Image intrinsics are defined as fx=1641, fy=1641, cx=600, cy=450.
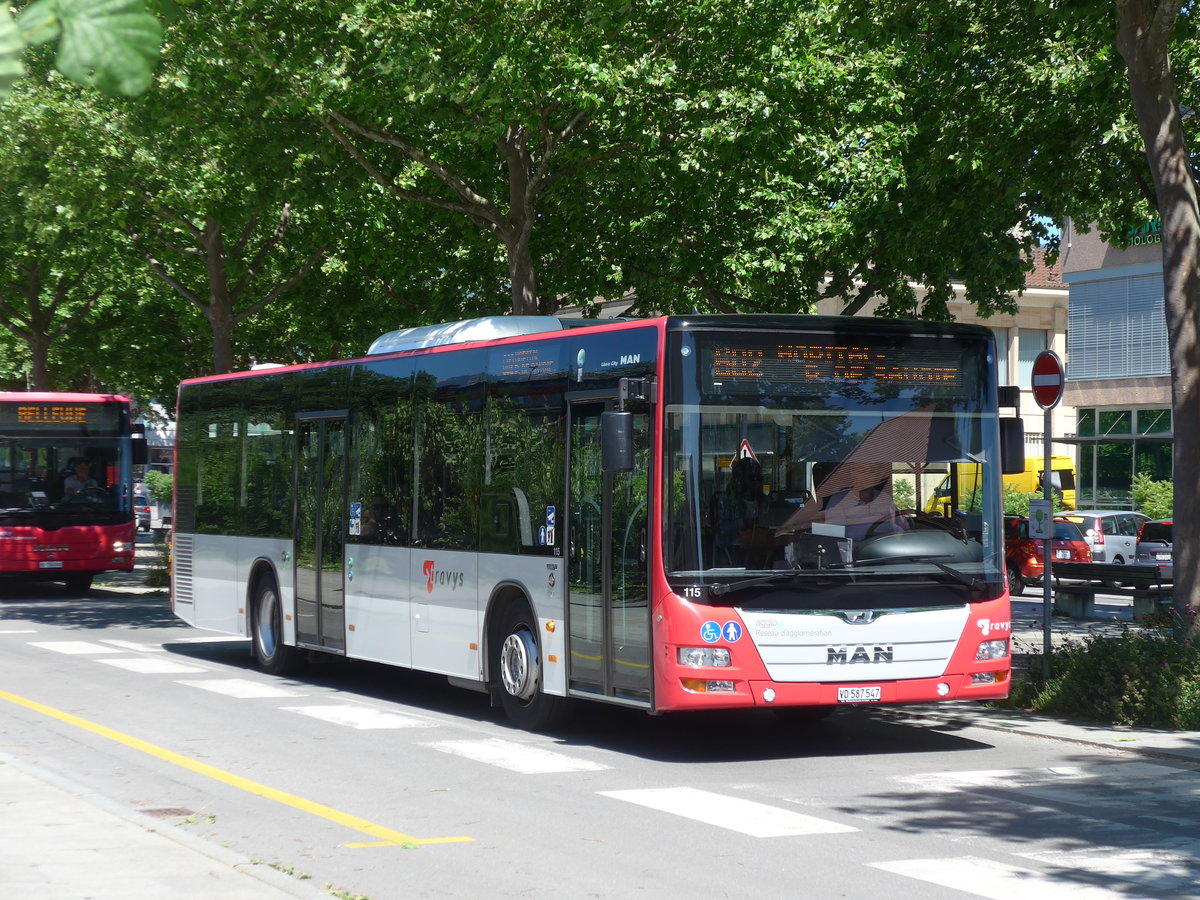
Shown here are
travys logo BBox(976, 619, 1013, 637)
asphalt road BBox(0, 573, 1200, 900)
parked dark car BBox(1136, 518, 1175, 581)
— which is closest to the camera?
asphalt road BBox(0, 573, 1200, 900)

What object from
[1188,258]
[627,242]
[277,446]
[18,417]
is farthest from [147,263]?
[1188,258]

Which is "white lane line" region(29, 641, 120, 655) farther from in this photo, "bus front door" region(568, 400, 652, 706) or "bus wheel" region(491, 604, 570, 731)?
"bus front door" region(568, 400, 652, 706)

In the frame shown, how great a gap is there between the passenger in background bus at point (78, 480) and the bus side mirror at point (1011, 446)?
795 inches

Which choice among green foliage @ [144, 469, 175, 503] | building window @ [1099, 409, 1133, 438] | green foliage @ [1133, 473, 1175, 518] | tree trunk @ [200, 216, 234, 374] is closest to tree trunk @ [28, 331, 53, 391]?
tree trunk @ [200, 216, 234, 374]

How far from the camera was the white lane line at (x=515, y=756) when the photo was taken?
35.8 ft

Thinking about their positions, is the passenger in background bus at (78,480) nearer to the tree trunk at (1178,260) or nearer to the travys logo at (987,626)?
the tree trunk at (1178,260)

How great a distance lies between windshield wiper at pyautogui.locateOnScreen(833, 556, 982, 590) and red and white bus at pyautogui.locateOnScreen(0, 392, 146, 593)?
2002 cm

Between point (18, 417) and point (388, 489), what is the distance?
14928 mm

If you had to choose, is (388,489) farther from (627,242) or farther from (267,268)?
(267,268)

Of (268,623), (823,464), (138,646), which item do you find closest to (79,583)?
(138,646)

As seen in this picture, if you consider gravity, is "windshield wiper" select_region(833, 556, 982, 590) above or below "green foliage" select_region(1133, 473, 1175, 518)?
below

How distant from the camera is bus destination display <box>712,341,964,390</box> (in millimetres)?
11266

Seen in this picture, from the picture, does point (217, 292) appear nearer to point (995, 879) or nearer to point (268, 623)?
point (268, 623)

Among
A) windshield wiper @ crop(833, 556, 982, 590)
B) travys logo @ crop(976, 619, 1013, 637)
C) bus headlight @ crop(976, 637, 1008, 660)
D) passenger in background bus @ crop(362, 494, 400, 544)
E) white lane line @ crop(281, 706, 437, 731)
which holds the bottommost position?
white lane line @ crop(281, 706, 437, 731)
